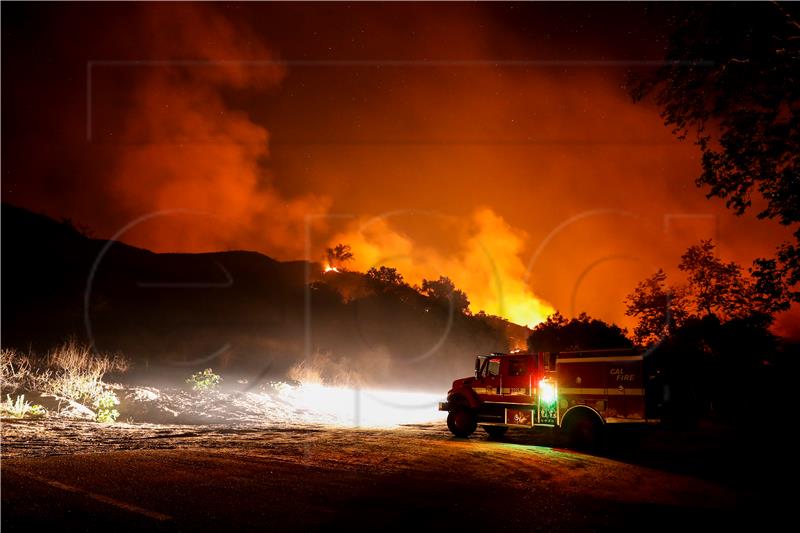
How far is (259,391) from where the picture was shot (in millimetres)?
22500

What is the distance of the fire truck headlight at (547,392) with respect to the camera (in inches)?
582

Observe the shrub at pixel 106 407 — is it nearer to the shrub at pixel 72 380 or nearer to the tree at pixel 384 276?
the shrub at pixel 72 380

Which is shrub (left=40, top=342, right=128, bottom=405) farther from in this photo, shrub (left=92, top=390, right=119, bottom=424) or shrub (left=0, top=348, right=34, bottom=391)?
shrub (left=0, top=348, right=34, bottom=391)

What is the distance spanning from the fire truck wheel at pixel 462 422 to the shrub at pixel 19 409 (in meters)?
10.7

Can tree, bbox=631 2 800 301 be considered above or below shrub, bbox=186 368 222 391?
above

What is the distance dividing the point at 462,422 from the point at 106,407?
9860 millimetres

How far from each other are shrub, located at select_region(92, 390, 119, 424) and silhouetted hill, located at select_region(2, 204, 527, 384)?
8.97m

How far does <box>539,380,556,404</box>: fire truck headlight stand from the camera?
14781mm

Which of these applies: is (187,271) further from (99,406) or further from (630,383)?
(630,383)

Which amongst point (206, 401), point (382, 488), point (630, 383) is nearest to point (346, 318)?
point (206, 401)

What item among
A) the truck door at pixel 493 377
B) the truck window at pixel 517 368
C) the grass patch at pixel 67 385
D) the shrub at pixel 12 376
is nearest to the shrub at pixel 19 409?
the grass patch at pixel 67 385

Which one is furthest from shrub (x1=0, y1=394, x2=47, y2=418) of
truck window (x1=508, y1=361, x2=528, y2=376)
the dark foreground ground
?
truck window (x1=508, y1=361, x2=528, y2=376)

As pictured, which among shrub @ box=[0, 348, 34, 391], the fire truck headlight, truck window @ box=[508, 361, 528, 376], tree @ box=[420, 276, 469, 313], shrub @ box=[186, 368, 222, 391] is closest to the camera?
the fire truck headlight

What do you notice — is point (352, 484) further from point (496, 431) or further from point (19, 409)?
point (19, 409)
